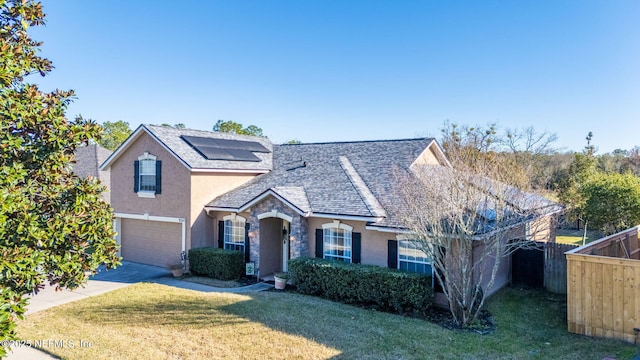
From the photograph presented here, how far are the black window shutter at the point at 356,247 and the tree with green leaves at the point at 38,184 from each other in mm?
9089

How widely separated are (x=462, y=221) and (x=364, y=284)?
407 centimetres

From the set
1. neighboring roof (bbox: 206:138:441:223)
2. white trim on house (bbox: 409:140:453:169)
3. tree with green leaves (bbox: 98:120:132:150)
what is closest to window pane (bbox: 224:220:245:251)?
neighboring roof (bbox: 206:138:441:223)

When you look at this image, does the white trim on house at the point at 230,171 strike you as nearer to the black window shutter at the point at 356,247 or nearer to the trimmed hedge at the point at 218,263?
the trimmed hedge at the point at 218,263

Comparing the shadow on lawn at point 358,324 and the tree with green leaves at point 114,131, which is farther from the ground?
the tree with green leaves at point 114,131

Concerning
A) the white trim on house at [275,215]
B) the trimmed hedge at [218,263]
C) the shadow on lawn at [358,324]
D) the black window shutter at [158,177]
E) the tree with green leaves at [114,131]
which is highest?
the tree with green leaves at [114,131]

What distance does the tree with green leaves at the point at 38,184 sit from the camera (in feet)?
20.5

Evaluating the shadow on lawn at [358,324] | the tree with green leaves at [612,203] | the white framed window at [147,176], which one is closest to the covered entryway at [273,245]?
the shadow on lawn at [358,324]

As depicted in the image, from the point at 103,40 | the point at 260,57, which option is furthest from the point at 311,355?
the point at 260,57

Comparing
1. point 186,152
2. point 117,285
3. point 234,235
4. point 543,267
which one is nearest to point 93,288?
point 117,285

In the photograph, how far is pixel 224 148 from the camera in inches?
861

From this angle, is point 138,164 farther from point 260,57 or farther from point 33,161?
point 33,161

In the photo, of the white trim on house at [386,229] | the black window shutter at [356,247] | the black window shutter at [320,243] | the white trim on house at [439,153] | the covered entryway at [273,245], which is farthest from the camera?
the white trim on house at [439,153]

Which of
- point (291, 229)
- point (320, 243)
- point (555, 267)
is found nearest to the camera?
point (555, 267)

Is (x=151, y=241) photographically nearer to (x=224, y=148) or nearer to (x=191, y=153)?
(x=191, y=153)
